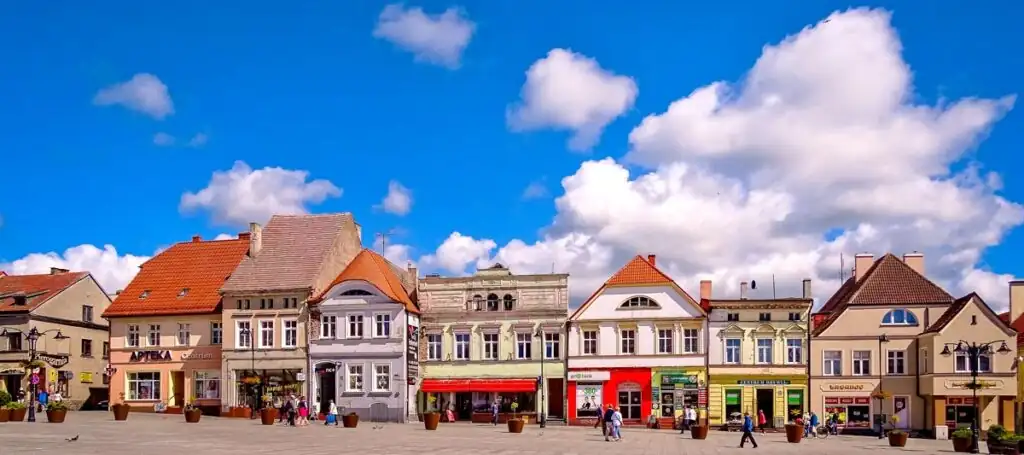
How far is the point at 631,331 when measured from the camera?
204 feet

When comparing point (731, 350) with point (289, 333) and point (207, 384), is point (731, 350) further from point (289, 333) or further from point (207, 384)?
point (207, 384)

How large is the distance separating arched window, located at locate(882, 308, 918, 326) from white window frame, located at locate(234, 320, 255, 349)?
122 ft

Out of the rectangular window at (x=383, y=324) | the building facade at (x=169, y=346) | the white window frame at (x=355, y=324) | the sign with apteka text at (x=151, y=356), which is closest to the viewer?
the rectangular window at (x=383, y=324)

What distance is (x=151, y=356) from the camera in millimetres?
64250

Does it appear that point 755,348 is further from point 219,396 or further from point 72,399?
point 72,399

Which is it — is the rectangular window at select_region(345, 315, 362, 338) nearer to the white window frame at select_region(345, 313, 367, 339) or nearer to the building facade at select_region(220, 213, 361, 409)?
the white window frame at select_region(345, 313, 367, 339)

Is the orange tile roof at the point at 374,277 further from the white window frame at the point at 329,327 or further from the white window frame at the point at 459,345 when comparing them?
the white window frame at the point at 459,345

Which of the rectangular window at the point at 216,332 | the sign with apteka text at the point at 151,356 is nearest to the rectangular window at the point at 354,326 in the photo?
the rectangular window at the point at 216,332

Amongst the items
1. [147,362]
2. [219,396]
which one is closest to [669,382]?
[219,396]

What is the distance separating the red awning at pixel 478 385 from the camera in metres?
62.8

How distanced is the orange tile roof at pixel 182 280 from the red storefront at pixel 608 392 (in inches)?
882

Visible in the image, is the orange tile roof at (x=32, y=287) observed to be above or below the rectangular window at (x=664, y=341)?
above

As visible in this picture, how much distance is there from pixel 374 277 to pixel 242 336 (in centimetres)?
879

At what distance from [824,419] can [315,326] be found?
98.8 feet
